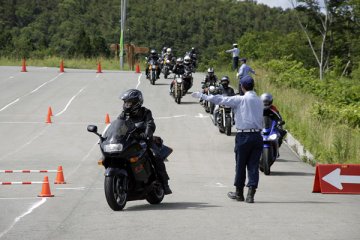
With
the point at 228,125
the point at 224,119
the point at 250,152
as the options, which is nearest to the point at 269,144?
the point at 250,152

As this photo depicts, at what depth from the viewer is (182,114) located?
3438 centimetres

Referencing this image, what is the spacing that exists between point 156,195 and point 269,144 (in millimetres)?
6385

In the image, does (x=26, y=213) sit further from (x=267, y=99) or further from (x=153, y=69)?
(x=153, y=69)

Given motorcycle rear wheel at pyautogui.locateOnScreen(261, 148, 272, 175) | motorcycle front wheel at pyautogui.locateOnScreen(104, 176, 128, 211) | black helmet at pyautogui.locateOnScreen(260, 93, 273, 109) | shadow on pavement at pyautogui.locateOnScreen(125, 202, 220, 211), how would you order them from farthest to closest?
black helmet at pyautogui.locateOnScreen(260, 93, 273, 109), motorcycle rear wheel at pyautogui.locateOnScreen(261, 148, 272, 175), shadow on pavement at pyautogui.locateOnScreen(125, 202, 220, 211), motorcycle front wheel at pyautogui.locateOnScreen(104, 176, 128, 211)

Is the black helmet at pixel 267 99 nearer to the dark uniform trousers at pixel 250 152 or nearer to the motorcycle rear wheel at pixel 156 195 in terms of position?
the dark uniform trousers at pixel 250 152

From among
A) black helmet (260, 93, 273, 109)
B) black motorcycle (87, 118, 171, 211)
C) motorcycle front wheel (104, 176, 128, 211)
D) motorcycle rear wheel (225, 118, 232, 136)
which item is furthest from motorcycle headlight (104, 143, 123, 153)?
motorcycle rear wheel (225, 118, 232, 136)

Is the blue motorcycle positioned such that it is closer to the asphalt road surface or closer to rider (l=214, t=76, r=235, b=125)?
the asphalt road surface

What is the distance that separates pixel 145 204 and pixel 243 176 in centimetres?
154

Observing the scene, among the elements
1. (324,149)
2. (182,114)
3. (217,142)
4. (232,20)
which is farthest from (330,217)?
(232,20)

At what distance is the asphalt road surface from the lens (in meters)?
10.4

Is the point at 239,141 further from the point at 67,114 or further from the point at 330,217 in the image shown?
the point at 67,114

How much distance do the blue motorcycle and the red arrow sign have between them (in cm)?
386

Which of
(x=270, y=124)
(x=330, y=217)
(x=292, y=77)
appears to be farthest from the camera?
(x=292, y=77)

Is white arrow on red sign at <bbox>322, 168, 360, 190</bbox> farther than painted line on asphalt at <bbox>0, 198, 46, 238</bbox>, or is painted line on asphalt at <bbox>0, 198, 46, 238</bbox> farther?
white arrow on red sign at <bbox>322, 168, 360, 190</bbox>
